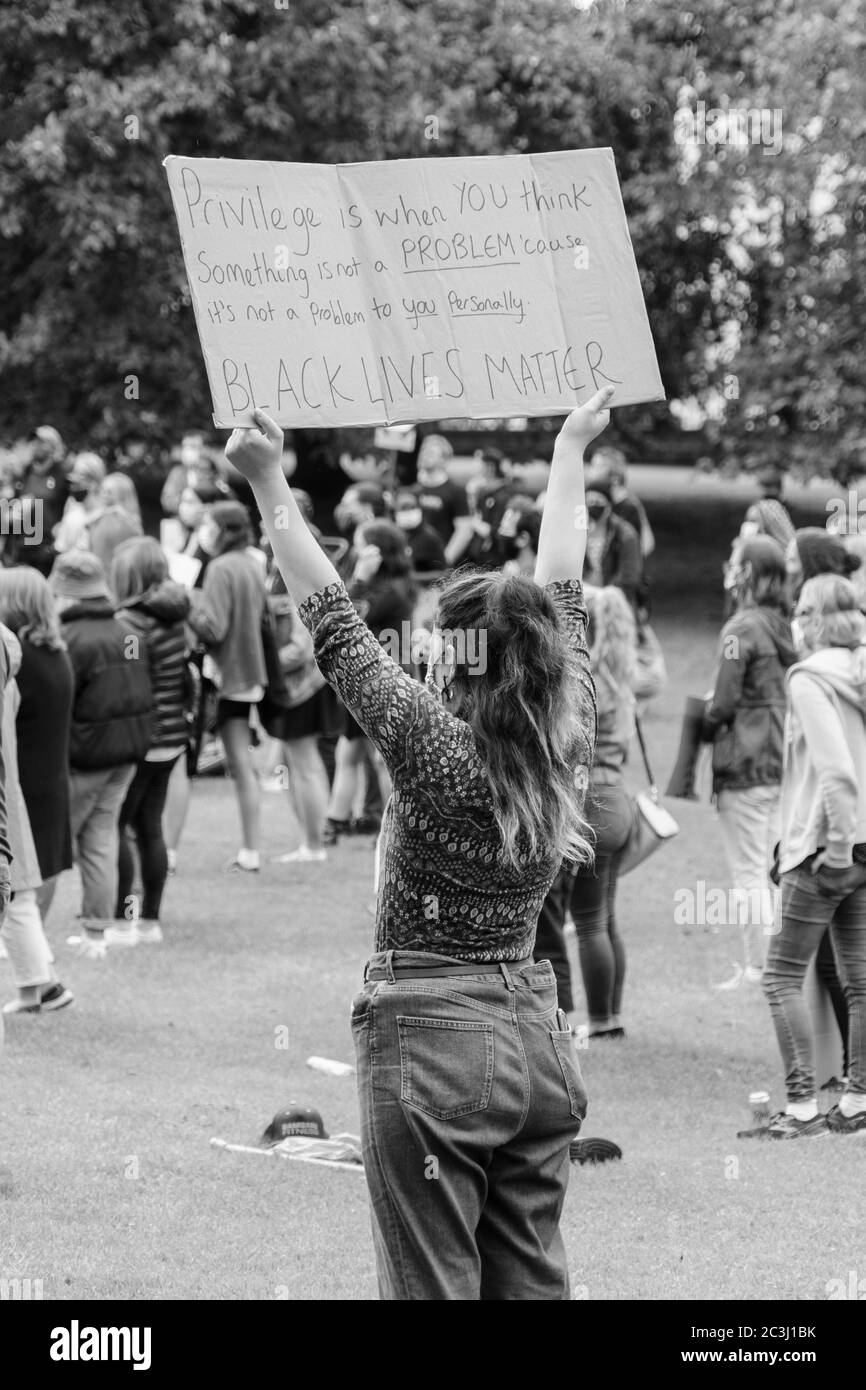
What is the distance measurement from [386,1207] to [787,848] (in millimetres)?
3810

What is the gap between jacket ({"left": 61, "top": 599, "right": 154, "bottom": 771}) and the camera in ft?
29.0

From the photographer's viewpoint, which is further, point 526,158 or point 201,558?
point 201,558

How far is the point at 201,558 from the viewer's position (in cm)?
1280

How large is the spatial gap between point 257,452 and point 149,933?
6.50 m

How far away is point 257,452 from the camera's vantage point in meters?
3.36

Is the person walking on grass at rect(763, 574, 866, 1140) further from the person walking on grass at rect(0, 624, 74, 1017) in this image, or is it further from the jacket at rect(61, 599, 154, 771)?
the jacket at rect(61, 599, 154, 771)

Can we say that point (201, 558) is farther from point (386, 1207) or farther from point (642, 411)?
point (642, 411)

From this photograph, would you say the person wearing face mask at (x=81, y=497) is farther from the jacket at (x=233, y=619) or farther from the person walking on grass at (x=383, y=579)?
the person walking on grass at (x=383, y=579)

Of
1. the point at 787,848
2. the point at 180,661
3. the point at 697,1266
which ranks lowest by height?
the point at 697,1266

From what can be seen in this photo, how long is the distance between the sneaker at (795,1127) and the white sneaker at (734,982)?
2.33 meters

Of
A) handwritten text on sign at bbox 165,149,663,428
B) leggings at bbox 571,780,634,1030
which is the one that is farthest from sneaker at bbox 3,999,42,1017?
handwritten text on sign at bbox 165,149,663,428

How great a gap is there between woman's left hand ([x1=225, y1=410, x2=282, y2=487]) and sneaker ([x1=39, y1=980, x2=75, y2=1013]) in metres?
4.99

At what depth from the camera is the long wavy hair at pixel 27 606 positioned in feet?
26.1
